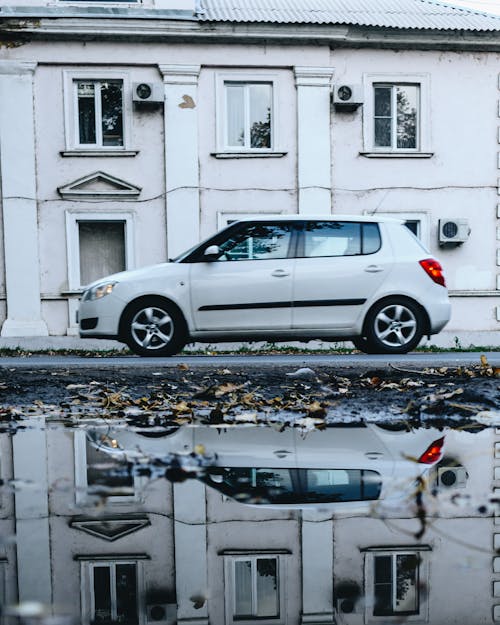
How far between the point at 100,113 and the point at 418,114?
691 centimetres

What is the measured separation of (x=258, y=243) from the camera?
9.12m

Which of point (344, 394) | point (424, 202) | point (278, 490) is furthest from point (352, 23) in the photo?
point (278, 490)

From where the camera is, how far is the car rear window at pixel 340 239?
29.9ft

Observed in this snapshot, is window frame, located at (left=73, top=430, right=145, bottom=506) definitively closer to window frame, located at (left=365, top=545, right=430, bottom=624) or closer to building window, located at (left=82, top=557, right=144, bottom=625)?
building window, located at (left=82, top=557, right=144, bottom=625)

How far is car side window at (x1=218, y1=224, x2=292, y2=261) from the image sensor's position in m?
9.00

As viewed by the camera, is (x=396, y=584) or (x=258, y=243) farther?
(x=258, y=243)

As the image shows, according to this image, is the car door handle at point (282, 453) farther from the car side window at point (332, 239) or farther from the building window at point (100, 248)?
the building window at point (100, 248)

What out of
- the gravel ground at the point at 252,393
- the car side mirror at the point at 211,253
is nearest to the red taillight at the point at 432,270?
the gravel ground at the point at 252,393

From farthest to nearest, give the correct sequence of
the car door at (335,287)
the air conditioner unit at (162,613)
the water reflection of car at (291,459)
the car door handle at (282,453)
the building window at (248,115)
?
the building window at (248,115) < the car door at (335,287) < the car door handle at (282,453) < the water reflection of car at (291,459) < the air conditioner unit at (162,613)

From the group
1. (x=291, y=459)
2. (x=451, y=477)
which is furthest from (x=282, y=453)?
(x=451, y=477)

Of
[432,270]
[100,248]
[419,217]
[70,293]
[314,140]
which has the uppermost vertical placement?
[314,140]

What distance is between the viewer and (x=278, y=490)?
264 centimetres

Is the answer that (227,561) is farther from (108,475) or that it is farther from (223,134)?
(223,134)

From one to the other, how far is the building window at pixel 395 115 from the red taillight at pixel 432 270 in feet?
24.7
